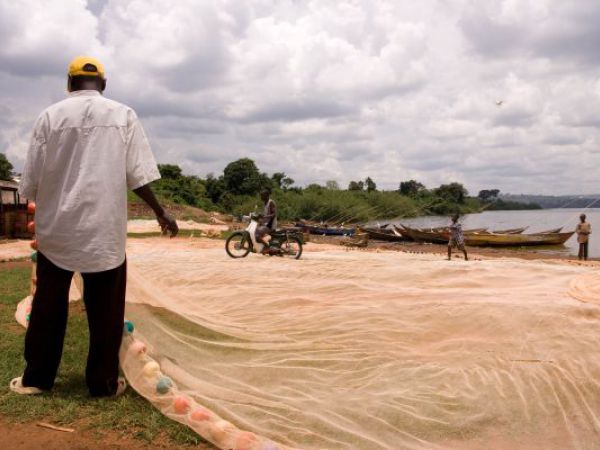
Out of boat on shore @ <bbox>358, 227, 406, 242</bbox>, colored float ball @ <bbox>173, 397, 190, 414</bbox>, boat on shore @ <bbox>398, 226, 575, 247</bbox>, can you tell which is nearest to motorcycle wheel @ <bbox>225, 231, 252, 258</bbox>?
colored float ball @ <bbox>173, 397, 190, 414</bbox>

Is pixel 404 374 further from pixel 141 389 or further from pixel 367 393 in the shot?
pixel 141 389

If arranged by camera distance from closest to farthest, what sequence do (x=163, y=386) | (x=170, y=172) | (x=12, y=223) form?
(x=163, y=386) < (x=12, y=223) < (x=170, y=172)

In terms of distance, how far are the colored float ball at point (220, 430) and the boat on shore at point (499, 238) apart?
23.5m

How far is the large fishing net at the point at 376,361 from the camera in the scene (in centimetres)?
272

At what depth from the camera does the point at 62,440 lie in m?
2.71

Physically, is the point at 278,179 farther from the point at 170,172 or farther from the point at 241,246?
the point at 241,246

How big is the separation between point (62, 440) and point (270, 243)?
9.26 m

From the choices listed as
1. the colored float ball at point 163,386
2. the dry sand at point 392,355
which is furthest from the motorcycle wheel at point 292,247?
the colored float ball at point 163,386

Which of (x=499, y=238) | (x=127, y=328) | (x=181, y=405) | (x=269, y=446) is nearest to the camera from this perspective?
(x=269, y=446)

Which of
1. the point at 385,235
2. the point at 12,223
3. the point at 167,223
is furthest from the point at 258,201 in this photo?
the point at 167,223

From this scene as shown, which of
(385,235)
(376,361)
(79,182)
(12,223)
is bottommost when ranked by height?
(376,361)

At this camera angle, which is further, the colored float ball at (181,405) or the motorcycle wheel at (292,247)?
the motorcycle wheel at (292,247)

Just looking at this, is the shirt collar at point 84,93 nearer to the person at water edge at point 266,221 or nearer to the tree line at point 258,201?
the person at water edge at point 266,221

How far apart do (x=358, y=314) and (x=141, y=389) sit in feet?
5.98
